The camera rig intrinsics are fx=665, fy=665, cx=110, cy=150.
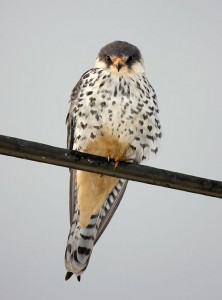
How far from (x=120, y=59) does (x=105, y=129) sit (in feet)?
3.30

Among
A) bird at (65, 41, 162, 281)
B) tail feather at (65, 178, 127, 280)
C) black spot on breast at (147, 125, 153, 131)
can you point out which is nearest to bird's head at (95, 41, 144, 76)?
bird at (65, 41, 162, 281)

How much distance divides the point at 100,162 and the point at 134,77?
7.30 ft

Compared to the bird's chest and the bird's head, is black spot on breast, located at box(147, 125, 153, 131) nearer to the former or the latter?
the bird's chest

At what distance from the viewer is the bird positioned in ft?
20.0

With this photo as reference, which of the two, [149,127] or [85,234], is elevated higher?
[149,127]

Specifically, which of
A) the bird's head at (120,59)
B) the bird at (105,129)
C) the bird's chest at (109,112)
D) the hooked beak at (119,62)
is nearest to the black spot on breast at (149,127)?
the bird at (105,129)

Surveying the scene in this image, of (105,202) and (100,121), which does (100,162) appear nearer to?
(100,121)

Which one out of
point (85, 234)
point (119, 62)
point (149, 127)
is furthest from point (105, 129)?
point (85, 234)

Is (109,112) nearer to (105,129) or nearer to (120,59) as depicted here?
(105,129)

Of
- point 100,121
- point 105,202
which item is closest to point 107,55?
point 100,121

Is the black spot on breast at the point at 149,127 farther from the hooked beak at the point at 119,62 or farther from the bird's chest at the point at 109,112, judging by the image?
the hooked beak at the point at 119,62

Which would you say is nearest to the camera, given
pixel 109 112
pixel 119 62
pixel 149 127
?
pixel 109 112

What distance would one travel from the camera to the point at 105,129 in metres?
6.09

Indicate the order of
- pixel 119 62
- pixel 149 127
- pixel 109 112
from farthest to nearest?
pixel 119 62 < pixel 149 127 < pixel 109 112
